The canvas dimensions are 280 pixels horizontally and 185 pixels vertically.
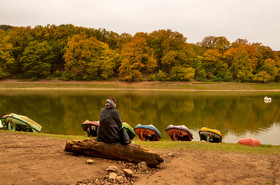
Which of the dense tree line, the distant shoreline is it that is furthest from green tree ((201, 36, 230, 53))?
the distant shoreline

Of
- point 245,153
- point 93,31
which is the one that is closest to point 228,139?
point 245,153

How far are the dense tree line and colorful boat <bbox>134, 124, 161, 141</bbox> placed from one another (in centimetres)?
4652

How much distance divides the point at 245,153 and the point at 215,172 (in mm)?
3234

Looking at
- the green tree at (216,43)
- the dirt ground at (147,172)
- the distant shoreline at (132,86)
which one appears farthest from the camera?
the green tree at (216,43)

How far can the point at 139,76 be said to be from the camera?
199ft

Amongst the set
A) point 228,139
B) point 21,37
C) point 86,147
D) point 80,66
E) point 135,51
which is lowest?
point 228,139

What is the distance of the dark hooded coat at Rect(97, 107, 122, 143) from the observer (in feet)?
22.1

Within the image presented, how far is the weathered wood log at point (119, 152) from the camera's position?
6.74 m

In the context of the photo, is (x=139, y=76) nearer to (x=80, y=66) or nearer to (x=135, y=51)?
(x=135, y=51)

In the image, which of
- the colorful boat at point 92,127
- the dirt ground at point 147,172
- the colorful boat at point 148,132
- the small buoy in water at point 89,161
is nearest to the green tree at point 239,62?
the colorful boat at point 148,132

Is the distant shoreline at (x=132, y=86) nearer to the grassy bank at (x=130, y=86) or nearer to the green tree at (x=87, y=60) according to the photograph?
the grassy bank at (x=130, y=86)

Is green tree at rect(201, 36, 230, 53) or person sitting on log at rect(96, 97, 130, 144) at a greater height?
green tree at rect(201, 36, 230, 53)

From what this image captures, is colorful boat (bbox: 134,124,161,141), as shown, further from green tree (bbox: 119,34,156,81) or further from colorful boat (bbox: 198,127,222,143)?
green tree (bbox: 119,34,156,81)

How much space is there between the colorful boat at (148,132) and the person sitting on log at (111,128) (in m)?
6.06
